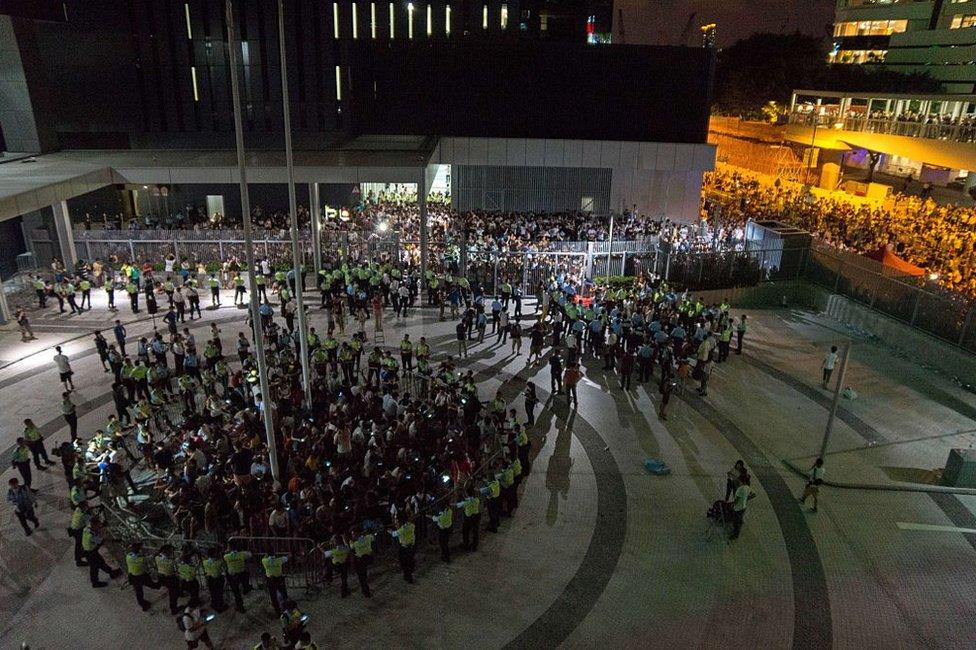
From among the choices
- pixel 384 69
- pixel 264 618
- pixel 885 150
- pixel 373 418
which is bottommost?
pixel 264 618

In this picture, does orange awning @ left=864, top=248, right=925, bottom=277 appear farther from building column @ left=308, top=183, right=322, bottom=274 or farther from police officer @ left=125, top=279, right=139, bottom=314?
police officer @ left=125, top=279, right=139, bottom=314

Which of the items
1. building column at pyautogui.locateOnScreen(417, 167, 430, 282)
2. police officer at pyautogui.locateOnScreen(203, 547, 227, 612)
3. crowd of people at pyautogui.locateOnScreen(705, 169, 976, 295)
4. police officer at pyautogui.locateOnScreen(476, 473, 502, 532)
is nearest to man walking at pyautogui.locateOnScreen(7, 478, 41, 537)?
police officer at pyautogui.locateOnScreen(203, 547, 227, 612)

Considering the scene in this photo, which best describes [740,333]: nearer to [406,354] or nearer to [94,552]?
[406,354]

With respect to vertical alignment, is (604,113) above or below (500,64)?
below

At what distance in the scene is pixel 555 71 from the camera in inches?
1479

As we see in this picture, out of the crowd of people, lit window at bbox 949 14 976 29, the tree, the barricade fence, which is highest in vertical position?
lit window at bbox 949 14 976 29

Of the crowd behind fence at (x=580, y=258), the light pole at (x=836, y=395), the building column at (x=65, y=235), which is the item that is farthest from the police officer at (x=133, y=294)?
the light pole at (x=836, y=395)

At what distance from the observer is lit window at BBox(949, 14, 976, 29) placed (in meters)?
57.7

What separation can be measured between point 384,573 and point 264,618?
6.87 ft

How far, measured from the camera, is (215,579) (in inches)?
401

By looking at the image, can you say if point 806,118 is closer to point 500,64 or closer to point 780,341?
point 500,64

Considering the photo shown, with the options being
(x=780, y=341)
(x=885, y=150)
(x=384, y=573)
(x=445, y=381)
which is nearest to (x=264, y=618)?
(x=384, y=573)

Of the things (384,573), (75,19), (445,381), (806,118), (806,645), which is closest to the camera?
(806,645)

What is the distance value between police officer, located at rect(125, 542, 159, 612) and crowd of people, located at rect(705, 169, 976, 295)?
25.1m
